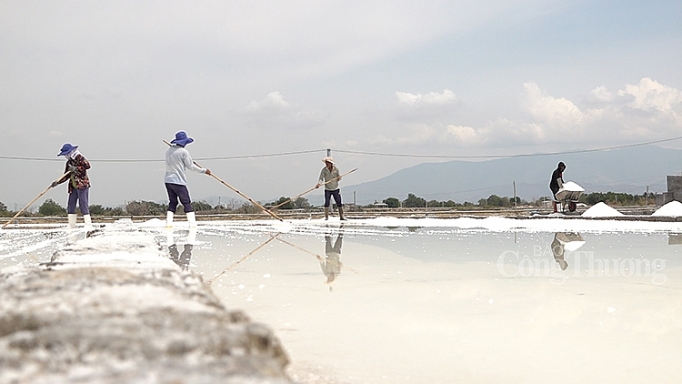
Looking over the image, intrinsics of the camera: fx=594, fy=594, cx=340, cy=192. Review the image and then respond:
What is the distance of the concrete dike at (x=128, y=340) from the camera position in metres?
1.03

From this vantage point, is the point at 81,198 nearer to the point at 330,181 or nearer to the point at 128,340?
the point at 330,181

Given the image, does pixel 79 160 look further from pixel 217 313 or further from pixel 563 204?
pixel 563 204

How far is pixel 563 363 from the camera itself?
236 centimetres

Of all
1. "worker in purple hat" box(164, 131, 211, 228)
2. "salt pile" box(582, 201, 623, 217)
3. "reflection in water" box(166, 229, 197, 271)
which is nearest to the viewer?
Result: "reflection in water" box(166, 229, 197, 271)

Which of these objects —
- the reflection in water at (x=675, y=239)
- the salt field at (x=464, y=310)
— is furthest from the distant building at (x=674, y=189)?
the salt field at (x=464, y=310)

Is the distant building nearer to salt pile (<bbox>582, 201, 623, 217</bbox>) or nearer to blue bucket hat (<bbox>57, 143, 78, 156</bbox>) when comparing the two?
salt pile (<bbox>582, 201, 623, 217</bbox>)

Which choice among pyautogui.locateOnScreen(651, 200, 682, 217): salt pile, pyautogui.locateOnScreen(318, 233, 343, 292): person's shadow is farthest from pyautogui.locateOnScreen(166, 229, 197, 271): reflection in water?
pyautogui.locateOnScreen(651, 200, 682, 217): salt pile

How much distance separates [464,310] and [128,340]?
250 cm

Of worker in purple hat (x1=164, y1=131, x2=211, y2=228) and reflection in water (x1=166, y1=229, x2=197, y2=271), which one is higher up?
worker in purple hat (x1=164, y1=131, x2=211, y2=228)

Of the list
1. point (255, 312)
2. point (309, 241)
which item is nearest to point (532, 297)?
point (255, 312)

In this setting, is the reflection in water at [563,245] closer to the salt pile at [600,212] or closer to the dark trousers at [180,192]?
the dark trousers at [180,192]

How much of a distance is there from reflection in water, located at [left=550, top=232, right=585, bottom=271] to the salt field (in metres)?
0.04

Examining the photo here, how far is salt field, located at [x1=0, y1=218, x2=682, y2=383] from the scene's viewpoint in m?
2.35

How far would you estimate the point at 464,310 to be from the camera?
11.0 feet
